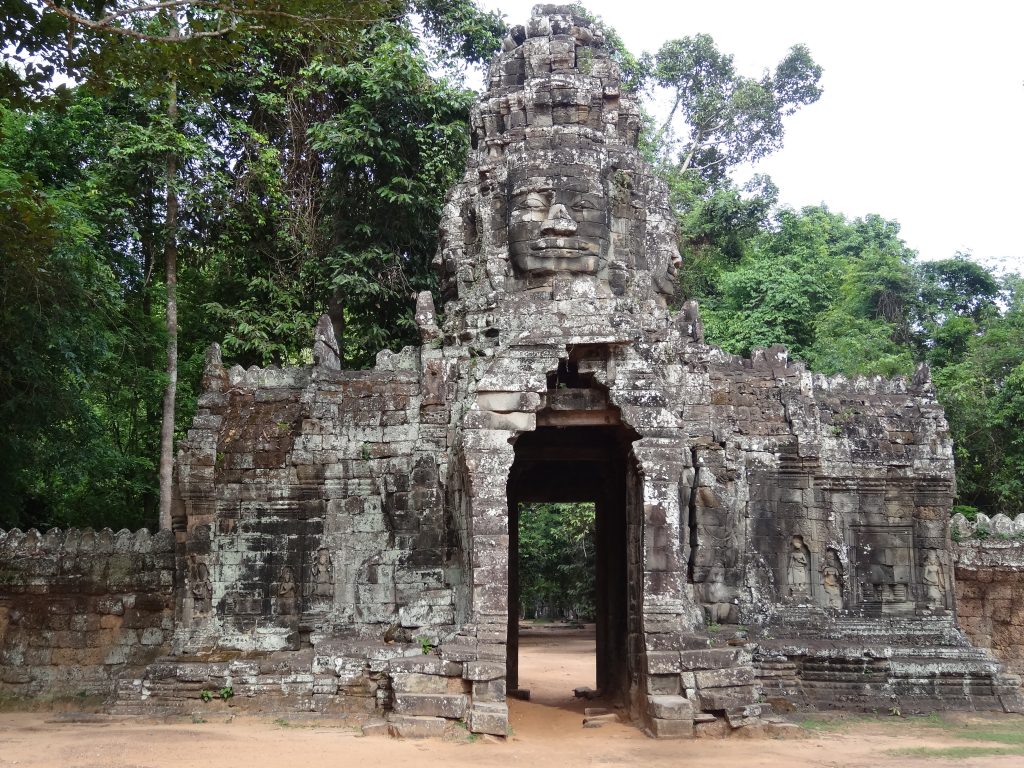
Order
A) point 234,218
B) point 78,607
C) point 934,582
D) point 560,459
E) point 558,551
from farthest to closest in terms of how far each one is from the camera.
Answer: point 558,551 → point 234,218 → point 560,459 → point 78,607 → point 934,582

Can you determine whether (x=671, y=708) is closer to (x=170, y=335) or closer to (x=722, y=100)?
(x=170, y=335)

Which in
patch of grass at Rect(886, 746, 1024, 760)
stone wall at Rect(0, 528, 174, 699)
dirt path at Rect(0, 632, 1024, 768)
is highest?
stone wall at Rect(0, 528, 174, 699)

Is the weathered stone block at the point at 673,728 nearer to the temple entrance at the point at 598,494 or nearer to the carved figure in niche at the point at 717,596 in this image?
the temple entrance at the point at 598,494

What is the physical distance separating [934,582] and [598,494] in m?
4.76

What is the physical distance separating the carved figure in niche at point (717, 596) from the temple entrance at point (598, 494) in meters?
1.02

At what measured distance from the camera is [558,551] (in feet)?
87.8

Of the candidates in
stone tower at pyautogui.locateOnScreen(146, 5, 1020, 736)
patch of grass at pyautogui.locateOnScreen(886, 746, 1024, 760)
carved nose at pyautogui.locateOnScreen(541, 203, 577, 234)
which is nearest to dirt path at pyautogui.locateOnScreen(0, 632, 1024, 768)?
patch of grass at pyautogui.locateOnScreen(886, 746, 1024, 760)

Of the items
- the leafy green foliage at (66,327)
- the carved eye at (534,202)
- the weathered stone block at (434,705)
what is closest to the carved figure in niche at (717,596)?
the weathered stone block at (434,705)

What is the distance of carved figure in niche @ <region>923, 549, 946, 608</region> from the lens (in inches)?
533

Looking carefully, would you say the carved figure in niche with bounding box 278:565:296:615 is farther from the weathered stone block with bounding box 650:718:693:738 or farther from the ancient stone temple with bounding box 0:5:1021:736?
the weathered stone block with bounding box 650:718:693:738

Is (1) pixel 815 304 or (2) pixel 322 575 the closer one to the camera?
(2) pixel 322 575

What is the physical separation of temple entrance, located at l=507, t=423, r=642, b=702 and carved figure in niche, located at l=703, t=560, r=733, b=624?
102cm

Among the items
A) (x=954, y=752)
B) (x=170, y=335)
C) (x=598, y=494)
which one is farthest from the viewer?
(x=170, y=335)

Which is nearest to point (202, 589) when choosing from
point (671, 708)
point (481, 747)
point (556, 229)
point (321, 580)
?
point (321, 580)
